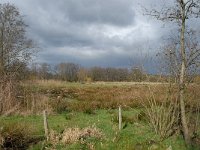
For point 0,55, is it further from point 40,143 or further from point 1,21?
point 40,143

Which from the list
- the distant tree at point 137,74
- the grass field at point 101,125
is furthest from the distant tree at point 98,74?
the distant tree at point 137,74

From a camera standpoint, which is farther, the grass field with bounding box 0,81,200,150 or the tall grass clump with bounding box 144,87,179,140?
the tall grass clump with bounding box 144,87,179,140

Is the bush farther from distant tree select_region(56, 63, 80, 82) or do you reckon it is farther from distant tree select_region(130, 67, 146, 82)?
distant tree select_region(56, 63, 80, 82)

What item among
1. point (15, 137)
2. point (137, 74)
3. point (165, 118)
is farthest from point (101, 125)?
point (15, 137)

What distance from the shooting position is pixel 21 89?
1016 inches

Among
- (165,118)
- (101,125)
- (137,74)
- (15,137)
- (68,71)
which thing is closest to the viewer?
(15,137)

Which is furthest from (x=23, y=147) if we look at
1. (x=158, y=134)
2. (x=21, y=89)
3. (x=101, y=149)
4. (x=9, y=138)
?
(x=21, y=89)

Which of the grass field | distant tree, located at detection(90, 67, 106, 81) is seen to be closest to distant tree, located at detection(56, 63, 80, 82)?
distant tree, located at detection(90, 67, 106, 81)

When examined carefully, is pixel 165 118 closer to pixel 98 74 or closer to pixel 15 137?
pixel 15 137

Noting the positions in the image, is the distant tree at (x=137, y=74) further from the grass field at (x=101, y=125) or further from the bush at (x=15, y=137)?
the bush at (x=15, y=137)

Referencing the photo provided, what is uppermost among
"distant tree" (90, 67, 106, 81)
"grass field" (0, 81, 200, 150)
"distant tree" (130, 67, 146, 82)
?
"distant tree" (90, 67, 106, 81)

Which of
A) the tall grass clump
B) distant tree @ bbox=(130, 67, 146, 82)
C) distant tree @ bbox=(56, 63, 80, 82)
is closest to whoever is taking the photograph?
the tall grass clump

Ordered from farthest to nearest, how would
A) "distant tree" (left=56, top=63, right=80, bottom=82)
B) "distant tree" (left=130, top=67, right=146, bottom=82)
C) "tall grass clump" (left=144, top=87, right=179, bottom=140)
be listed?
"distant tree" (left=56, top=63, right=80, bottom=82)
"distant tree" (left=130, top=67, right=146, bottom=82)
"tall grass clump" (left=144, top=87, right=179, bottom=140)

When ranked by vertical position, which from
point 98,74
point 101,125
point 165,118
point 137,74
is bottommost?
point 101,125
